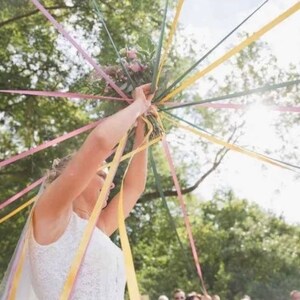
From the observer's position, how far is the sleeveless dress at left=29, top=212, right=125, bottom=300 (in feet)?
7.73

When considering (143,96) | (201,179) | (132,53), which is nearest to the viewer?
(143,96)

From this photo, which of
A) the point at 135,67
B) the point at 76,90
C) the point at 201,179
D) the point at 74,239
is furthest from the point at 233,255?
the point at 74,239

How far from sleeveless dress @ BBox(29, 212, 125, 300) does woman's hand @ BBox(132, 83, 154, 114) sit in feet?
1.89

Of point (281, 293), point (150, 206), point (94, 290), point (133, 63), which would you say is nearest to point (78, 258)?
point (94, 290)

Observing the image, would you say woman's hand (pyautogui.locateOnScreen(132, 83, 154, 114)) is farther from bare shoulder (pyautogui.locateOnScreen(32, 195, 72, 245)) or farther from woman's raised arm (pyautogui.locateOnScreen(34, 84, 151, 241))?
bare shoulder (pyautogui.locateOnScreen(32, 195, 72, 245))

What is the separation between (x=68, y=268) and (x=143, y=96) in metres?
0.79

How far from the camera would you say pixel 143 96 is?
2779mm

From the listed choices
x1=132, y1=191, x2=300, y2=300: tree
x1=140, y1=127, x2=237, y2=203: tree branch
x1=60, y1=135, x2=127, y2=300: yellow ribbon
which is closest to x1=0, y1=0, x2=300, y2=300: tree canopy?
x1=140, y1=127, x2=237, y2=203: tree branch

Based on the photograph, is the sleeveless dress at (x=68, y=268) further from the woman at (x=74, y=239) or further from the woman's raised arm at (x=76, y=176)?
the woman's raised arm at (x=76, y=176)

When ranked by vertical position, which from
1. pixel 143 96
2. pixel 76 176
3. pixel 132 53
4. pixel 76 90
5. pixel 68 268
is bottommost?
pixel 68 268

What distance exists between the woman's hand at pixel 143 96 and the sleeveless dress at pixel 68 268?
22.6 inches

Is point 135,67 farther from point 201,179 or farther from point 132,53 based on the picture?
point 201,179

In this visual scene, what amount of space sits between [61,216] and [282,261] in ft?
73.7

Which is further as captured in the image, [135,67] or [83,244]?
[135,67]
